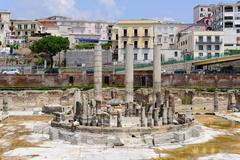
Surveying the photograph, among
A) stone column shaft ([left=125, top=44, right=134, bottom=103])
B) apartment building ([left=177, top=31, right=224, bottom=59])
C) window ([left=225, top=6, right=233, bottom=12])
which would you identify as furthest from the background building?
stone column shaft ([left=125, top=44, right=134, bottom=103])

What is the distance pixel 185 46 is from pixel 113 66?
2741cm

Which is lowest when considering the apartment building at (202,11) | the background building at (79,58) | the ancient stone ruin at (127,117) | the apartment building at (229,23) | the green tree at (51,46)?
the ancient stone ruin at (127,117)

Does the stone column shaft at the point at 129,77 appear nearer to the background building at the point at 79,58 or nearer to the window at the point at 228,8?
the background building at the point at 79,58

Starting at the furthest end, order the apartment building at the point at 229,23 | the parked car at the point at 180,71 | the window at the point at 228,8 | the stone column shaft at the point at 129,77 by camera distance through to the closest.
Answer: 1. the window at the point at 228,8
2. the apartment building at the point at 229,23
3. the parked car at the point at 180,71
4. the stone column shaft at the point at 129,77

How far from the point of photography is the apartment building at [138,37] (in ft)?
308

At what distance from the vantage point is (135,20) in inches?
3688

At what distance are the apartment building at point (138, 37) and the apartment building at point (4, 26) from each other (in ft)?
109

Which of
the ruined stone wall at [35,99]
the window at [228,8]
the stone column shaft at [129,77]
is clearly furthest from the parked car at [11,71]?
the window at [228,8]

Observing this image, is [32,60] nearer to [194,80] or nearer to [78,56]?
[78,56]

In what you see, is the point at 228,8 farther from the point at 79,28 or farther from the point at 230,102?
the point at 230,102

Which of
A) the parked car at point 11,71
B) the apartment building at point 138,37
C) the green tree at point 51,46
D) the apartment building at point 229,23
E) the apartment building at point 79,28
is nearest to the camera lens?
the parked car at point 11,71

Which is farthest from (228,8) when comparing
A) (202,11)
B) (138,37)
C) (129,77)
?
(129,77)

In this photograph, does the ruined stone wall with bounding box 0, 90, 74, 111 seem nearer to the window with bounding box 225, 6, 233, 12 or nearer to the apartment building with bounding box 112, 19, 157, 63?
the apartment building with bounding box 112, 19, 157, 63

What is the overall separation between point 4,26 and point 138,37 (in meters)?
46.8
